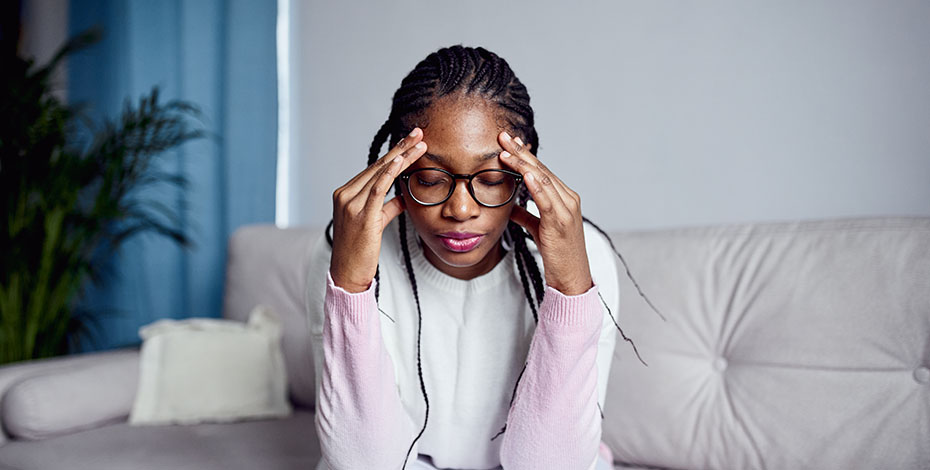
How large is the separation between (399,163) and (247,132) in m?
1.80

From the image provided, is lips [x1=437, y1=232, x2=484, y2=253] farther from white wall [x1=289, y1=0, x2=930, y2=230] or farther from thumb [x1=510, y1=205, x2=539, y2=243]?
white wall [x1=289, y1=0, x2=930, y2=230]

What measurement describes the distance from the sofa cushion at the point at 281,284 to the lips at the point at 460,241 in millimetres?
1034

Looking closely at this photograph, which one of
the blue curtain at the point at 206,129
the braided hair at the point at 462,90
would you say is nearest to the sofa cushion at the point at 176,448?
the braided hair at the point at 462,90

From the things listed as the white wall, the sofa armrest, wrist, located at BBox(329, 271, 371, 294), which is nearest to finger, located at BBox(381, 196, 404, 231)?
wrist, located at BBox(329, 271, 371, 294)

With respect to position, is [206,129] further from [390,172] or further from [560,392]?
[560,392]

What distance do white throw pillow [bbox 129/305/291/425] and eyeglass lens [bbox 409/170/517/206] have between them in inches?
43.6

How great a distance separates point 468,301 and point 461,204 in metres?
0.28

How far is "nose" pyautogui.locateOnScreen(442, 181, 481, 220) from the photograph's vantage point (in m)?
0.95

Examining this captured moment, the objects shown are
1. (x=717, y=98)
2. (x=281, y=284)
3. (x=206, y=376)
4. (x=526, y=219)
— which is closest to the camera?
(x=526, y=219)

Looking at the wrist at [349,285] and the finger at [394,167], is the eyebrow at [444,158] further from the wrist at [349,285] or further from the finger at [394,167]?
the wrist at [349,285]

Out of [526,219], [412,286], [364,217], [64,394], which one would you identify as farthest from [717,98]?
[64,394]

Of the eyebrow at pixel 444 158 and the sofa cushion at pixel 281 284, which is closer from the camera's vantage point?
the eyebrow at pixel 444 158

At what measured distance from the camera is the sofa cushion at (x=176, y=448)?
144cm

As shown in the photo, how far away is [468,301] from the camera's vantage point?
118cm
